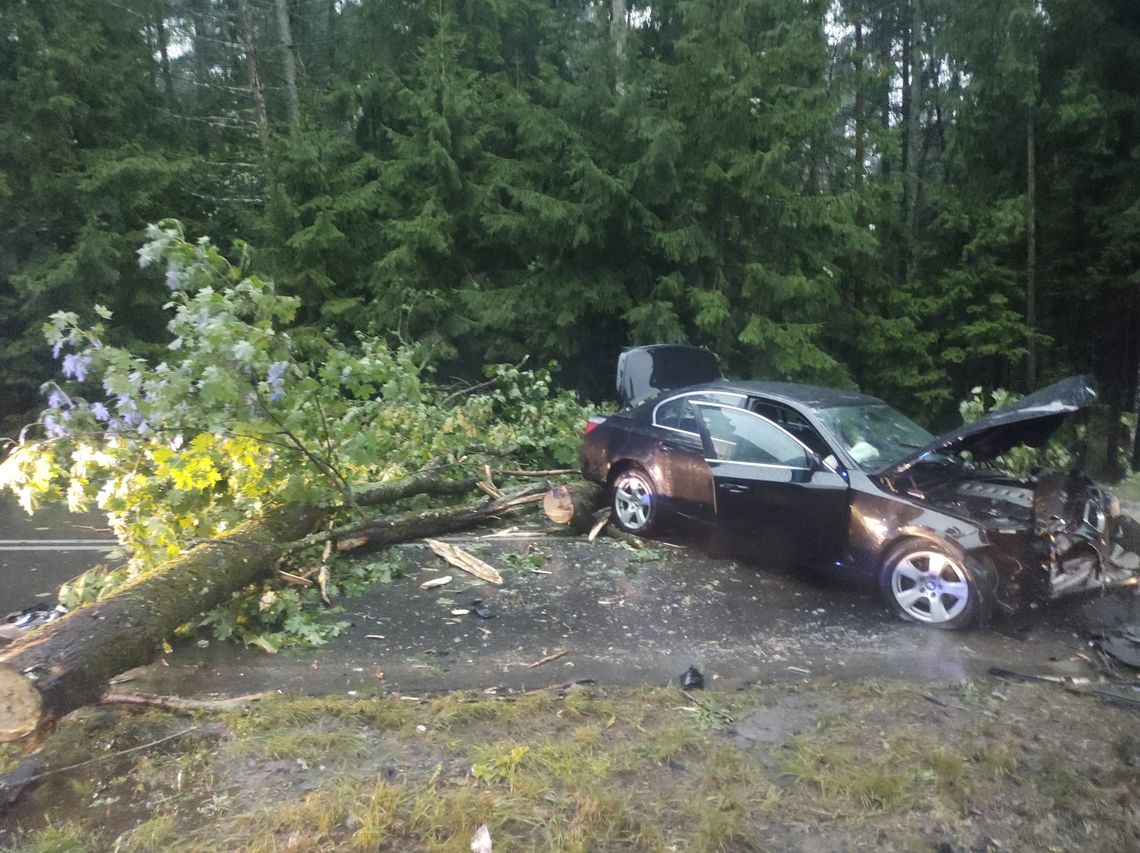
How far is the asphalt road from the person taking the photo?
6695 millimetres

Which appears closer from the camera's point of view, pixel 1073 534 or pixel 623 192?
pixel 1073 534

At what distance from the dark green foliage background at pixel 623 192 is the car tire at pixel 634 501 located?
6256 mm

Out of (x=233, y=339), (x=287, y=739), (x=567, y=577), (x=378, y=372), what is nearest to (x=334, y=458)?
(x=378, y=372)

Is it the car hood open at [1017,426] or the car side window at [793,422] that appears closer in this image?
the car hood open at [1017,426]

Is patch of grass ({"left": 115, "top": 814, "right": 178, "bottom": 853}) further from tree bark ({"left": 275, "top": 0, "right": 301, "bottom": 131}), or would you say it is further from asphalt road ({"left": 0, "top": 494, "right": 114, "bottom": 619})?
tree bark ({"left": 275, "top": 0, "right": 301, "bottom": 131})

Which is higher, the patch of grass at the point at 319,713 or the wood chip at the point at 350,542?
the wood chip at the point at 350,542

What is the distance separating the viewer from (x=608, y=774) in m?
3.79

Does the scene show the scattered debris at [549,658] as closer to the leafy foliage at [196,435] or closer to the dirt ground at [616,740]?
the dirt ground at [616,740]

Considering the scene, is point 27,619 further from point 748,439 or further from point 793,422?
point 793,422

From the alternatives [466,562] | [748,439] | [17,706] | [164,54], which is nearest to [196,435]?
[466,562]

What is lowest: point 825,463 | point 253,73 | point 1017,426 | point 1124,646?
point 1124,646

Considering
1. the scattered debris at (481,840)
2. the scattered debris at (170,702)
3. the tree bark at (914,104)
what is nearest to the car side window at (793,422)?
the scattered debris at (481,840)

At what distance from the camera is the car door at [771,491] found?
6.24 metres

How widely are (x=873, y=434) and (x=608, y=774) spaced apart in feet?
12.7
